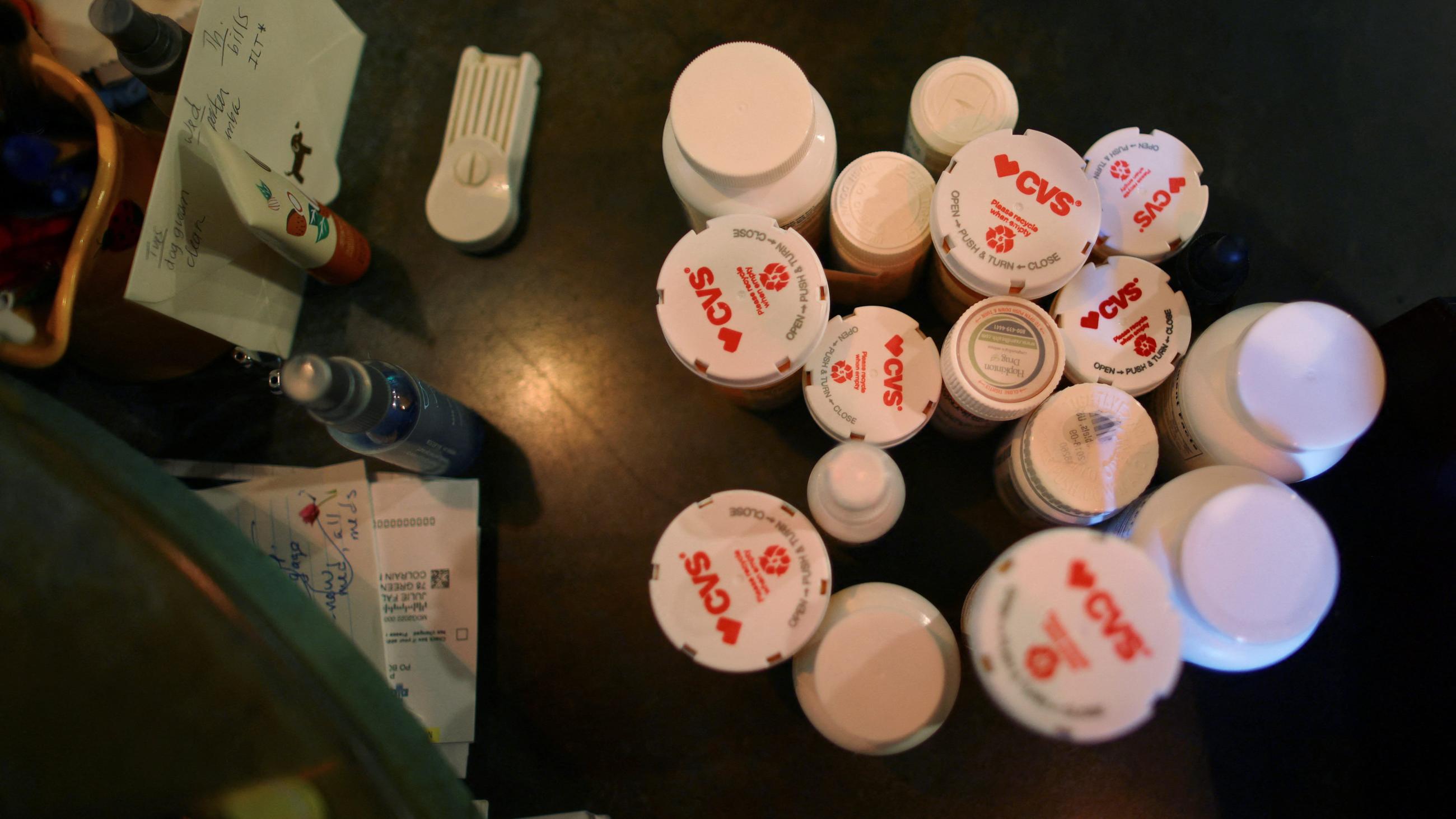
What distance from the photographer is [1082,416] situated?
0.68 m

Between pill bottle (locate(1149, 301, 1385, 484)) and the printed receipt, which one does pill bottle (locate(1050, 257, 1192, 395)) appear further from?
the printed receipt

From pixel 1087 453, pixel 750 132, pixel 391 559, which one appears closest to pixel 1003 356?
pixel 1087 453

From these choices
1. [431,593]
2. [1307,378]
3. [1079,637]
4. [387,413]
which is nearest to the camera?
[1079,637]

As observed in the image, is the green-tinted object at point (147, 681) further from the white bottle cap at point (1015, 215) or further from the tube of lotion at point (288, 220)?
the white bottle cap at point (1015, 215)

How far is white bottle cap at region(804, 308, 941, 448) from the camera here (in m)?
0.72

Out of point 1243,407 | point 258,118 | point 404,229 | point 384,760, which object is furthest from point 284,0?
point 1243,407

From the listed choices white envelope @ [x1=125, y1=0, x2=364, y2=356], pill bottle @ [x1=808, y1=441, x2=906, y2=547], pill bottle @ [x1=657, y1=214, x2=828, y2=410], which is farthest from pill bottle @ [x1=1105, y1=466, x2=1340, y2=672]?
white envelope @ [x1=125, y1=0, x2=364, y2=356]

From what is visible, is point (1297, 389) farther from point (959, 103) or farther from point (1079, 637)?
point (959, 103)

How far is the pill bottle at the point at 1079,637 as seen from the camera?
49cm

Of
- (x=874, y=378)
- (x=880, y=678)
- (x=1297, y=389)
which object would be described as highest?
(x=1297, y=389)

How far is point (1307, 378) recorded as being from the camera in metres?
0.60

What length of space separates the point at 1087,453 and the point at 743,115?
46 cm

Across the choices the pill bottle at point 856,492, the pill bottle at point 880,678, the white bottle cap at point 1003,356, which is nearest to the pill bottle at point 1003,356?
the white bottle cap at point 1003,356

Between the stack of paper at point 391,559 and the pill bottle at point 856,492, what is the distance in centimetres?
45
